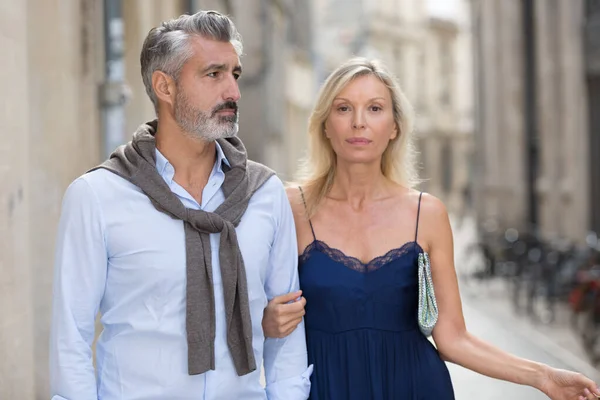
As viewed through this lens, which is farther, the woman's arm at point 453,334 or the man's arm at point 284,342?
→ the woman's arm at point 453,334

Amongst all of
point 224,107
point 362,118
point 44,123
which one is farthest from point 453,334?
point 44,123

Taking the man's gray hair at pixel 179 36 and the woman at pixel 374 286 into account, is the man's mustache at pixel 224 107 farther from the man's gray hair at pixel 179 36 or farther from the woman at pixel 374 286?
the woman at pixel 374 286

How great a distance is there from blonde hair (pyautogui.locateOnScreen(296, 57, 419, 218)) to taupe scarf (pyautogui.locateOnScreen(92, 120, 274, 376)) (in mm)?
795

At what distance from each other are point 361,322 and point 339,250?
0.27m

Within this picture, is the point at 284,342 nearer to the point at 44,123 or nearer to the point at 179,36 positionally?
the point at 179,36

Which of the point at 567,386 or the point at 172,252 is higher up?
the point at 172,252

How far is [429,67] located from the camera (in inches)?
2488

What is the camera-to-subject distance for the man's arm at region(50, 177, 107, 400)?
2.83m

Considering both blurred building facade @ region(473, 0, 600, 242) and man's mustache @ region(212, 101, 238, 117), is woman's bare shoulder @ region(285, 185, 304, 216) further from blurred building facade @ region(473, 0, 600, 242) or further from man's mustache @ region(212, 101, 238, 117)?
blurred building facade @ region(473, 0, 600, 242)

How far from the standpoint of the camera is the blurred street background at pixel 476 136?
4.29 metres

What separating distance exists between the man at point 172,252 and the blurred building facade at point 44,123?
120 centimetres

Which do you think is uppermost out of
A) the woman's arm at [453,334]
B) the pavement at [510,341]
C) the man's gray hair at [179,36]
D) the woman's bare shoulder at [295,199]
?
the man's gray hair at [179,36]

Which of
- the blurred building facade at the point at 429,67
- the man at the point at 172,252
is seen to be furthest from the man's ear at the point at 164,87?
the blurred building facade at the point at 429,67

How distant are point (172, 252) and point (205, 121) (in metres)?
0.40
